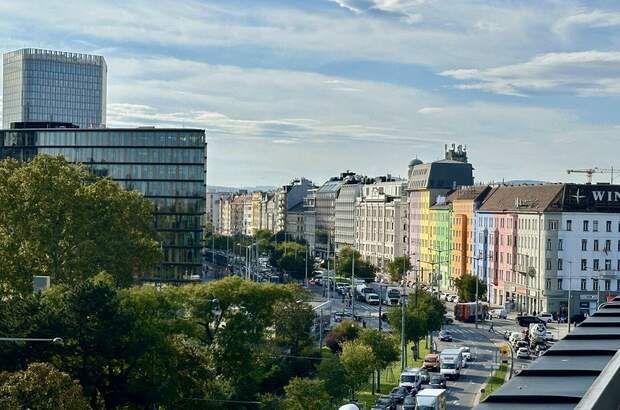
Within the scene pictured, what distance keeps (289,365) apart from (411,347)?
28.2 metres

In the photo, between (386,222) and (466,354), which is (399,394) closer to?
(466,354)

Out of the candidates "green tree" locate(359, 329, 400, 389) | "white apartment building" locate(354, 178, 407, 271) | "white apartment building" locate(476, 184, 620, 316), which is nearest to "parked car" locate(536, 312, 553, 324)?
"white apartment building" locate(476, 184, 620, 316)

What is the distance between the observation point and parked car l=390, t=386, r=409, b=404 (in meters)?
61.3

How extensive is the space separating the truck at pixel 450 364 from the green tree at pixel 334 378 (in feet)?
47.4

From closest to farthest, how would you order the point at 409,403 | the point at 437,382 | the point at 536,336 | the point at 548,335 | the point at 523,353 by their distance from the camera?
the point at 409,403
the point at 437,382
the point at 523,353
the point at 536,336
the point at 548,335

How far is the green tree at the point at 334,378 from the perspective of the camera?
58125 millimetres

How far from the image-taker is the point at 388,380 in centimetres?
7531

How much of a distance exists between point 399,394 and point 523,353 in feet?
71.0

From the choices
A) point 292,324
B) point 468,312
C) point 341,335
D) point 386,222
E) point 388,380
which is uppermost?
point 386,222

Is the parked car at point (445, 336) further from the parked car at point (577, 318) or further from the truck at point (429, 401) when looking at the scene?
the truck at point (429, 401)

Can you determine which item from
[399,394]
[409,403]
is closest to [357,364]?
[399,394]

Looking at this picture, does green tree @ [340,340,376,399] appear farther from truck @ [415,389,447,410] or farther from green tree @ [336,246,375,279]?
green tree @ [336,246,375,279]

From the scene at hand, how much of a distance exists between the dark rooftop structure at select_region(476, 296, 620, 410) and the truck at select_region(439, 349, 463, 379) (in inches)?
2185

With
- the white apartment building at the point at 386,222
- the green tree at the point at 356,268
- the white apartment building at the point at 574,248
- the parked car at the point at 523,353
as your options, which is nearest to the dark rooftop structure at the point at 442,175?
the white apartment building at the point at 386,222
